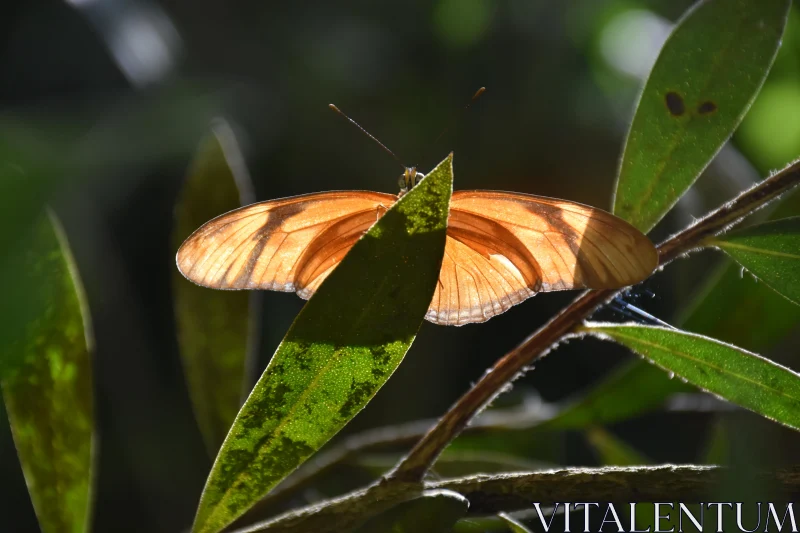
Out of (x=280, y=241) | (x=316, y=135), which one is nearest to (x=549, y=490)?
(x=280, y=241)

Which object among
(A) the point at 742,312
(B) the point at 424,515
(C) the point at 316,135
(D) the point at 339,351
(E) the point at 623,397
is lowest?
(B) the point at 424,515

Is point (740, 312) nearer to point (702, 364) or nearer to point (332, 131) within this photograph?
point (702, 364)

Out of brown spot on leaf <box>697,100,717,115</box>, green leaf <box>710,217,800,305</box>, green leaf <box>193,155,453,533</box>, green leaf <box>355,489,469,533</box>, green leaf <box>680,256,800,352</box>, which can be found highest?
brown spot on leaf <box>697,100,717,115</box>

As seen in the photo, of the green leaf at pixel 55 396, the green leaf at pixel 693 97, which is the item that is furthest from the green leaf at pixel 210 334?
the green leaf at pixel 693 97

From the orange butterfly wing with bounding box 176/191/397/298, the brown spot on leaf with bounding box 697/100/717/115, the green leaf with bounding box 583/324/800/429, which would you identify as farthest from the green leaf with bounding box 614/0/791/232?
the orange butterfly wing with bounding box 176/191/397/298

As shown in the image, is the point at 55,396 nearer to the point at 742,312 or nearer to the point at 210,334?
the point at 210,334

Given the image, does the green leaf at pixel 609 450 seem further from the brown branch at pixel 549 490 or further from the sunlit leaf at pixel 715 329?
the brown branch at pixel 549 490

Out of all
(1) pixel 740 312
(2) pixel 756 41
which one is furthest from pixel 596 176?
(2) pixel 756 41

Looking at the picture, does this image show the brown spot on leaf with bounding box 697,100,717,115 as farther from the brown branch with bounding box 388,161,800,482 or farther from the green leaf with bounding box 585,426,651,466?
the green leaf with bounding box 585,426,651,466
